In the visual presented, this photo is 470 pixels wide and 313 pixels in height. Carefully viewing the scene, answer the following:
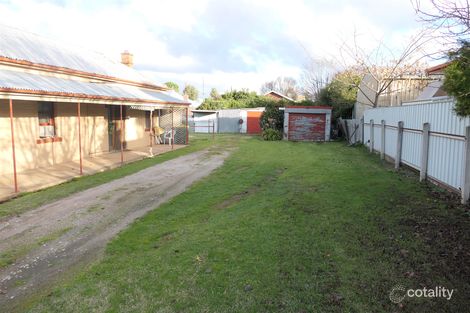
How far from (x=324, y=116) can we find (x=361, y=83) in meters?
3.33

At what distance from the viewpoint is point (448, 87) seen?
17.0 feet

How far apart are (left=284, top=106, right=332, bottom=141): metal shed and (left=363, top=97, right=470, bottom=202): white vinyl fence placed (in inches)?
510

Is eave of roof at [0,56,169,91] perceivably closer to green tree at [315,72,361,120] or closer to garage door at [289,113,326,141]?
garage door at [289,113,326,141]

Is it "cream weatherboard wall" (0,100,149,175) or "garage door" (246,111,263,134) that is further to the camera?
"garage door" (246,111,263,134)

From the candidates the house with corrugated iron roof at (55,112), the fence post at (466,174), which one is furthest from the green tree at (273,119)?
the fence post at (466,174)

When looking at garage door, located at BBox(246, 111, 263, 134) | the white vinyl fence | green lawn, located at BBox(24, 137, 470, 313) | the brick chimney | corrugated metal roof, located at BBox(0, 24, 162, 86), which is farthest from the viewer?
garage door, located at BBox(246, 111, 263, 134)

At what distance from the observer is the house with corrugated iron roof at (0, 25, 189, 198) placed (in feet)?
36.4

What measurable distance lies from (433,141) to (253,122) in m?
30.1

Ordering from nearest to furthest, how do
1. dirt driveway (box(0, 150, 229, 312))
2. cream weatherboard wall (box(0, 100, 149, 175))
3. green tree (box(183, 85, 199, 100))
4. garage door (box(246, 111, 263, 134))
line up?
dirt driveway (box(0, 150, 229, 312))
cream weatherboard wall (box(0, 100, 149, 175))
garage door (box(246, 111, 263, 134))
green tree (box(183, 85, 199, 100))

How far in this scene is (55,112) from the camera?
1391cm

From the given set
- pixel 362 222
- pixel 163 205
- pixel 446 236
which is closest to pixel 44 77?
pixel 163 205

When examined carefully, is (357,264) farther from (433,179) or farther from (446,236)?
(433,179)

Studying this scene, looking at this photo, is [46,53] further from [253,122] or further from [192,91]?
[192,91]

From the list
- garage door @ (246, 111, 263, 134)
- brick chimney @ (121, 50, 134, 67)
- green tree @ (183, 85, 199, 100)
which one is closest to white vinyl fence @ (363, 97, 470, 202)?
brick chimney @ (121, 50, 134, 67)
